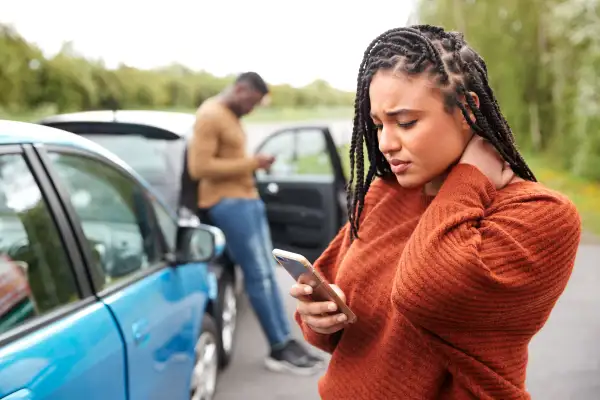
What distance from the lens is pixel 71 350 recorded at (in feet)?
5.45

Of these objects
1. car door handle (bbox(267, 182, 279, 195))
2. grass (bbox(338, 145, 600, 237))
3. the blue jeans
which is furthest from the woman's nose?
grass (bbox(338, 145, 600, 237))

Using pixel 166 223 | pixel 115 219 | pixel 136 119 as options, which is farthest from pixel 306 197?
pixel 115 219

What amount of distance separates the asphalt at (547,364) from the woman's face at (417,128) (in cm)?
287

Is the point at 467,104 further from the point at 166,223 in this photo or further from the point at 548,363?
the point at 548,363

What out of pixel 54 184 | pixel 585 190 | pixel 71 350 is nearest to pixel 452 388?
pixel 71 350

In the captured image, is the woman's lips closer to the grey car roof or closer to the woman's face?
the woman's face

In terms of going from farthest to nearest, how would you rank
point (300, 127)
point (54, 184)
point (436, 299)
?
point (300, 127) < point (54, 184) < point (436, 299)

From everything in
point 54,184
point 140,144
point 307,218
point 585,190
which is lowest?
point 585,190

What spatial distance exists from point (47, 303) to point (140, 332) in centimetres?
38

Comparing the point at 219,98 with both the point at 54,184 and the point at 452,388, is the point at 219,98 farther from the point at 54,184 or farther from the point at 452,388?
the point at 452,388

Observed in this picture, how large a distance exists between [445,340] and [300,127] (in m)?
4.25

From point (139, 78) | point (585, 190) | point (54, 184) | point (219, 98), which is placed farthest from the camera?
point (139, 78)

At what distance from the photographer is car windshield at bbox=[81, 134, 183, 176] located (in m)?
A: 4.14

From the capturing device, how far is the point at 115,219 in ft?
9.05
